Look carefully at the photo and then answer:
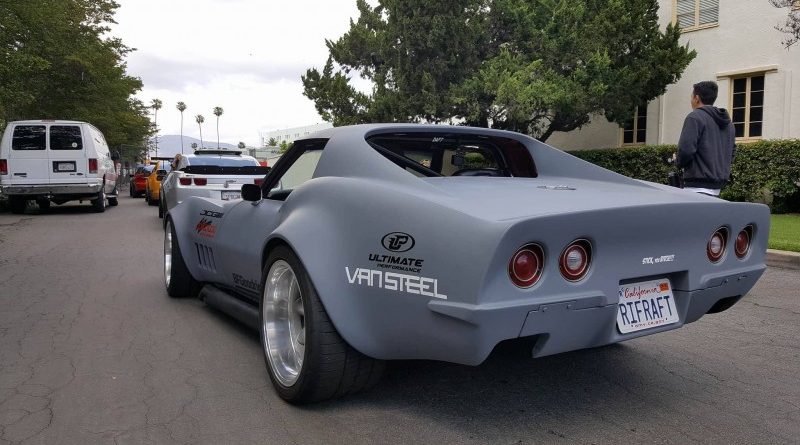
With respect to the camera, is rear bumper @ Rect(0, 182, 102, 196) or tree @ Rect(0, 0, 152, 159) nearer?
rear bumper @ Rect(0, 182, 102, 196)

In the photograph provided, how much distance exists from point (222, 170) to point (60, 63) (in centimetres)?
1641

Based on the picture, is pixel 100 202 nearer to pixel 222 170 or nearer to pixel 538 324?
pixel 222 170

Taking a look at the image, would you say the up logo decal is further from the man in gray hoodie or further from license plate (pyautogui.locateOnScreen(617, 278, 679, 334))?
the man in gray hoodie

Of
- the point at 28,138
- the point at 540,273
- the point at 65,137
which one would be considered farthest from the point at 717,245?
the point at 28,138

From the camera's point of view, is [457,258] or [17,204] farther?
[17,204]

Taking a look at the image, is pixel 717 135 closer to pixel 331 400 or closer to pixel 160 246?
pixel 331 400

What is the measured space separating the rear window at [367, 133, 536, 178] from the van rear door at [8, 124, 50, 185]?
14.9m

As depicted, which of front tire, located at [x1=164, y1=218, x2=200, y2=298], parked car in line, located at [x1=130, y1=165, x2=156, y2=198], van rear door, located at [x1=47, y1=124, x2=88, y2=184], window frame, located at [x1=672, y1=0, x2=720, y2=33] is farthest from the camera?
parked car in line, located at [x1=130, y1=165, x2=156, y2=198]

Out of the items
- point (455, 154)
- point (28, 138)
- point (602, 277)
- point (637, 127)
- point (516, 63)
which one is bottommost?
point (602, 277)

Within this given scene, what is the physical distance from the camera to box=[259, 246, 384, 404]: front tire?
2891 millimetres

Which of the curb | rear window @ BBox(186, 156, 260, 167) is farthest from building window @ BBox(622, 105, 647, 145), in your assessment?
rear window @ BBox(186, 156, 260, 167)

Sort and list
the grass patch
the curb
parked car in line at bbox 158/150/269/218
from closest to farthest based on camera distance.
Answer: the curb
the grass patch
parked car in line at bbox 158/150/269/218

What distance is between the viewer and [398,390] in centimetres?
334

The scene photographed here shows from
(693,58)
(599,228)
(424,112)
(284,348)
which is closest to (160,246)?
(284,348)
